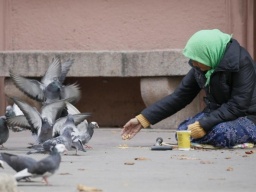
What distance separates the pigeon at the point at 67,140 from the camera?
31.3ft

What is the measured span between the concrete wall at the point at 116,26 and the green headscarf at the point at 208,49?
14.9ft

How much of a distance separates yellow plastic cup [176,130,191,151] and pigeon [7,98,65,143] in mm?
1276

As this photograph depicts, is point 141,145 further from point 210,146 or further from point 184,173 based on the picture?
point 184,173

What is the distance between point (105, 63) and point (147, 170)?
621 centimetres

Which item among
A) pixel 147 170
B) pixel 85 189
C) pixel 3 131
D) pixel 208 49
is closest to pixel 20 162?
pixel 85 189

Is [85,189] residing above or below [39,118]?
above

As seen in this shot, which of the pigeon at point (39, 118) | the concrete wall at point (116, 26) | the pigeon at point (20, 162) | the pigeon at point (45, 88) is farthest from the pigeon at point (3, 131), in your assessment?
the concrete wall at point (116, 26)

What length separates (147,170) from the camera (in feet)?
26.5

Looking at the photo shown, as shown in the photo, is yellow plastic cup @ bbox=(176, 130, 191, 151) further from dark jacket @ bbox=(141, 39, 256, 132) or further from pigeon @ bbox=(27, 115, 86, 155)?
pigeon @ bbox=(27, 115, 86, 155)

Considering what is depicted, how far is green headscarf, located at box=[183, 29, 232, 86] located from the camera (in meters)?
9.78

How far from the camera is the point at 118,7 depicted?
1503 cm

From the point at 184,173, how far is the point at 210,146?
8.25 feet

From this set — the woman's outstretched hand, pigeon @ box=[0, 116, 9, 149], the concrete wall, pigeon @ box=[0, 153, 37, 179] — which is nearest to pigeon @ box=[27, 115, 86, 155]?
the woman's outstretched hand

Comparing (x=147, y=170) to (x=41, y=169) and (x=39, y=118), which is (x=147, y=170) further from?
(x=39, y=118)
